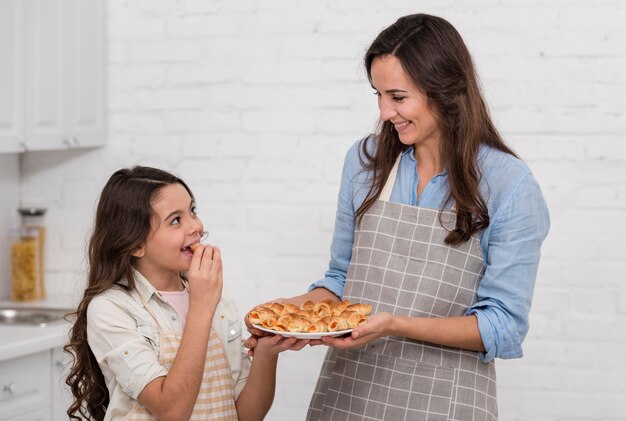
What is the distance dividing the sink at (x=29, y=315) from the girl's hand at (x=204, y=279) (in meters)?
1.55

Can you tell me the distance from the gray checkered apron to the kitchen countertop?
116 centimetres

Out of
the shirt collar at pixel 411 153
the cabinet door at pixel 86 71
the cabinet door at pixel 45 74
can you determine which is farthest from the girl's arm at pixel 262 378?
the cabinet door at pixel 86 71

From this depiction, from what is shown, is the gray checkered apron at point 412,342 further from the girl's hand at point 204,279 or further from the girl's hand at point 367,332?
the girl's hand at point 204,279

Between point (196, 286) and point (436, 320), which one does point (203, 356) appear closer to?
point (196, 286)

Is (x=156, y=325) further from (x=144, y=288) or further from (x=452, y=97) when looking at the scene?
(x=452, y=97)

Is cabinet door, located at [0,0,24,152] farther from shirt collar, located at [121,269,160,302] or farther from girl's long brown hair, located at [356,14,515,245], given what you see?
girl's long brown hair, located at [356,14,515,245]

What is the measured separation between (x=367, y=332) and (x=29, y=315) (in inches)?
78.3

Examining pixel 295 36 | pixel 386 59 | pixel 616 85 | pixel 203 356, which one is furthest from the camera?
pixel 295 36

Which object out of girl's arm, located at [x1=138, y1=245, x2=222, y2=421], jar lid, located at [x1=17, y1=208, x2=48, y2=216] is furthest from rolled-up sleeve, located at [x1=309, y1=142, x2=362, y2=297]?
jar lid, located at [x1=17, y1=208, x2=48, y2=216]

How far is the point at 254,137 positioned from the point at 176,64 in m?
0.44

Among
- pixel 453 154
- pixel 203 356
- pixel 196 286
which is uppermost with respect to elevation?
pixel 453 154

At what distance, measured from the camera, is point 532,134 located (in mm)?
3246

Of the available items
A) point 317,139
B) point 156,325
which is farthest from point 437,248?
point 317,139

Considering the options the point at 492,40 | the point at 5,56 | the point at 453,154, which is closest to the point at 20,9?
the point at 5,56
